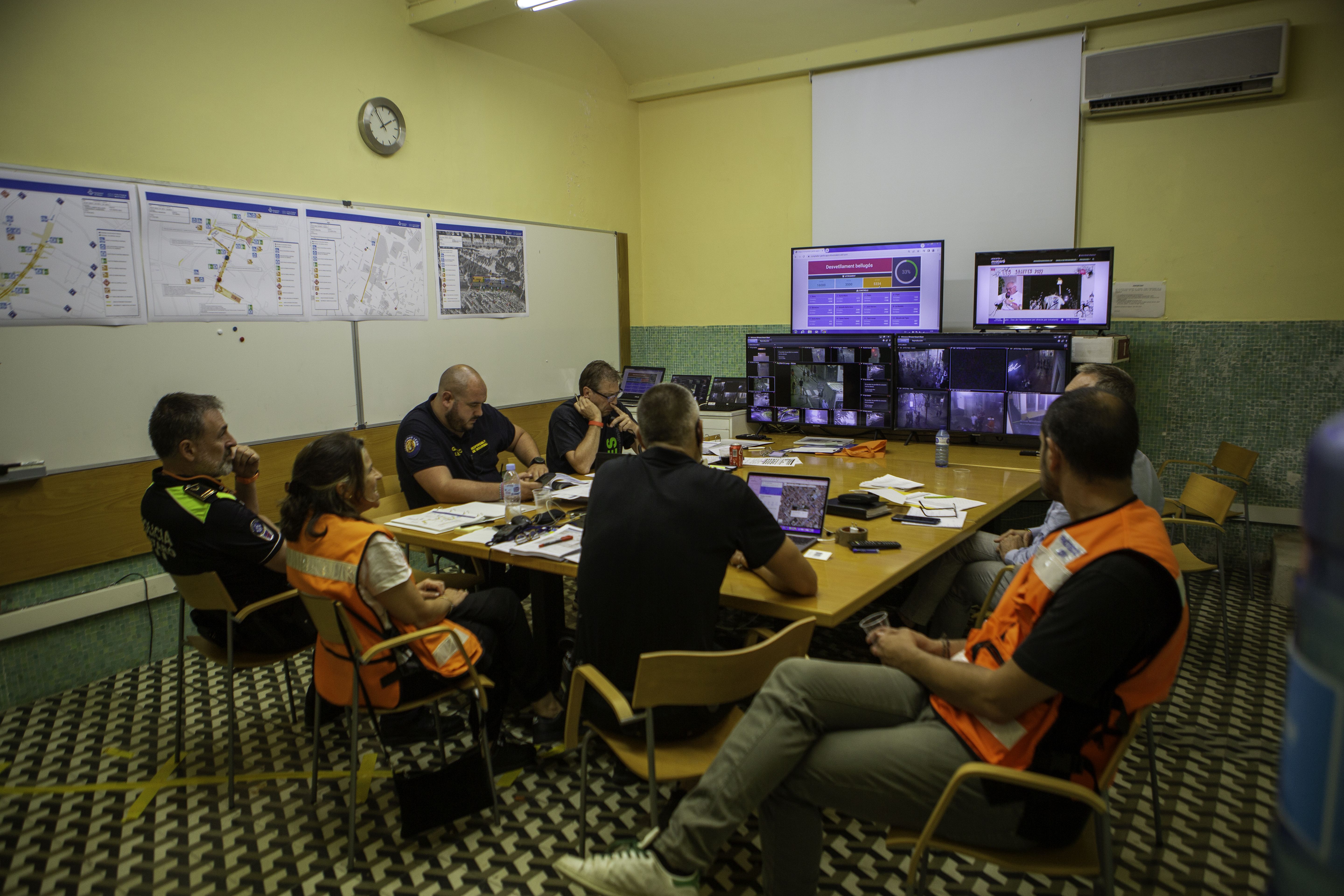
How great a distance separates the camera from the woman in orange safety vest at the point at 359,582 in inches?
91.1

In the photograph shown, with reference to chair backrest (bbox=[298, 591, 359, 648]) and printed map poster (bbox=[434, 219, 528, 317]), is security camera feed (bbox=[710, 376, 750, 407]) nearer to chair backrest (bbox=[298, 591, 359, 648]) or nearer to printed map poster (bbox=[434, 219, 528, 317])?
printed map poster (bbox=[434, 219, 528, 317])

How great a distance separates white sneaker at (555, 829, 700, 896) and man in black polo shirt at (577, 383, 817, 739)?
329mm

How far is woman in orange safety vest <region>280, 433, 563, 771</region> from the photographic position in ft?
7.59

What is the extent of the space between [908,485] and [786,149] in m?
3.34

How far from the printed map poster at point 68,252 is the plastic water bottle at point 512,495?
1.79m

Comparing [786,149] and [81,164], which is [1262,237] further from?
[81,164]

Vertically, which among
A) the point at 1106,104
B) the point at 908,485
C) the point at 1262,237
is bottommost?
the point at 908,485

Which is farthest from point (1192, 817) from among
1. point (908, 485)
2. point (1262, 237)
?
point (1262, 237)

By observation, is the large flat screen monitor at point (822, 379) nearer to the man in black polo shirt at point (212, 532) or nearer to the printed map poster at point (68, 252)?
the man in black polo shirt at point (212, 532)

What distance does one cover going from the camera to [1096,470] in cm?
175

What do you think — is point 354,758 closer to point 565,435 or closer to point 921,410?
point 565,435

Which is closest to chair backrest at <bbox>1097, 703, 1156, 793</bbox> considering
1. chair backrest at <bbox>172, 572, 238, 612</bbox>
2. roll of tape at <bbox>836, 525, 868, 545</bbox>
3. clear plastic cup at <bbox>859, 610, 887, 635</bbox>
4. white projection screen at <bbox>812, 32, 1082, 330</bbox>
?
clear plastic cup at <bbox>859, 610, 887, 635</bbox>

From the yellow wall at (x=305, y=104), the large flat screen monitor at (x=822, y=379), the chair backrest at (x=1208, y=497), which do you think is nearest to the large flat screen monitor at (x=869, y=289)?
the large flat screen monitor at (x=822, y=379)

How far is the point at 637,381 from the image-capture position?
17.5ft
